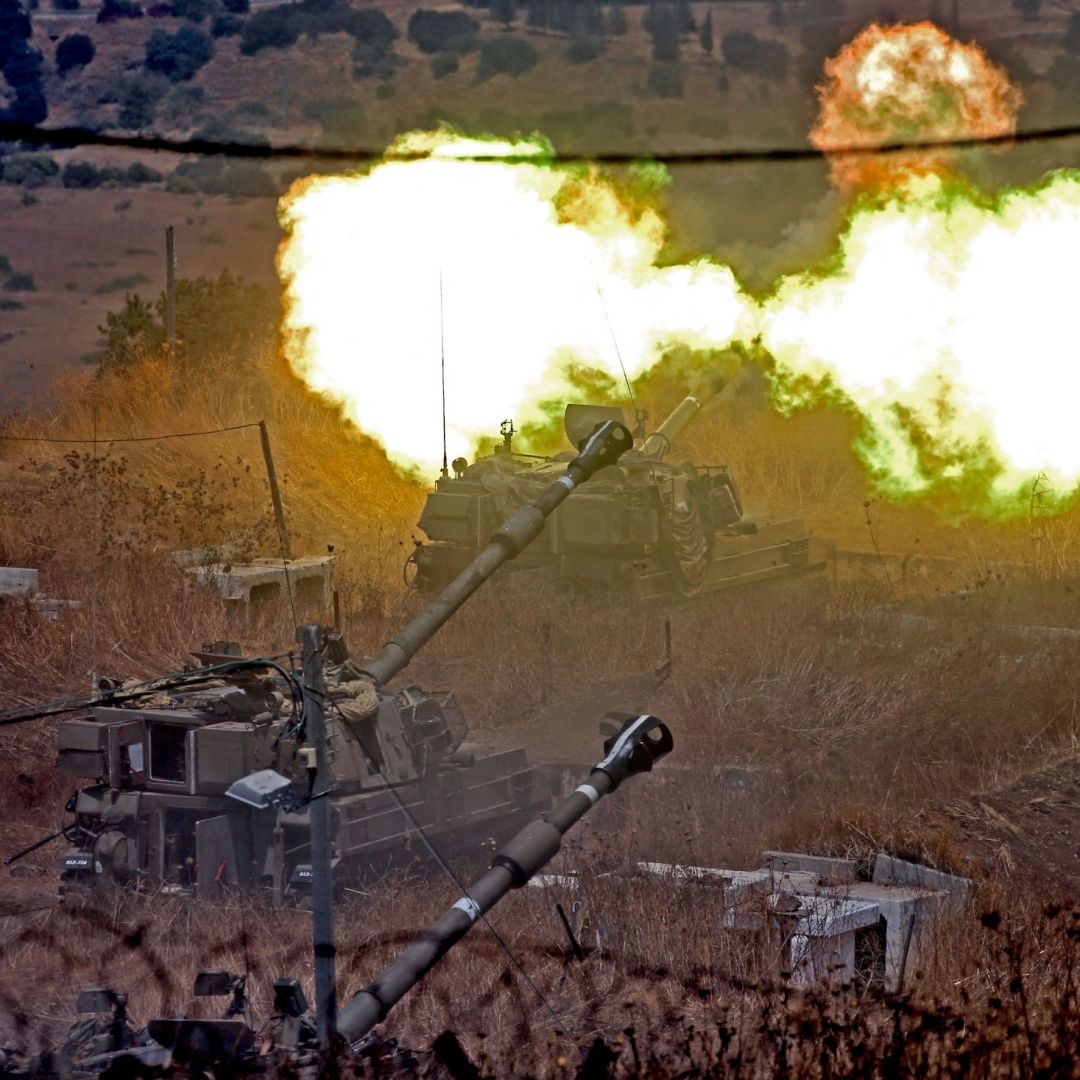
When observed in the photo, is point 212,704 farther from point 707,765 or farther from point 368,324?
point 368,324

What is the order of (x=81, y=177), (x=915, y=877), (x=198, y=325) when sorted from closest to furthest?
(x=915, y=877), (x=198, y=325), (x=81, y=177)

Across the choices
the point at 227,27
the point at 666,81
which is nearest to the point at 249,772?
the point at 666,81

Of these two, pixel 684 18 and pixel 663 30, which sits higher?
pixel 684 18

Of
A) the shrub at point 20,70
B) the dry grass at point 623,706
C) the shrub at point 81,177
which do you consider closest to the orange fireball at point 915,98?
the dry grass at point 623,706

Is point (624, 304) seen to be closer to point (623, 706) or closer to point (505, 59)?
point (623, 706)

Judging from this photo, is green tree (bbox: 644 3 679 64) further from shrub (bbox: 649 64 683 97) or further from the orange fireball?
the orange fireball

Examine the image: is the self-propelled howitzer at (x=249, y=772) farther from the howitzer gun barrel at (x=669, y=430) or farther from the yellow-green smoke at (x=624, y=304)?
the yellow-green smoke at (x=624, y=304)

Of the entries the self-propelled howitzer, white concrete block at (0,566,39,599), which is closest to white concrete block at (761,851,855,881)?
the self-propelled howitzer
